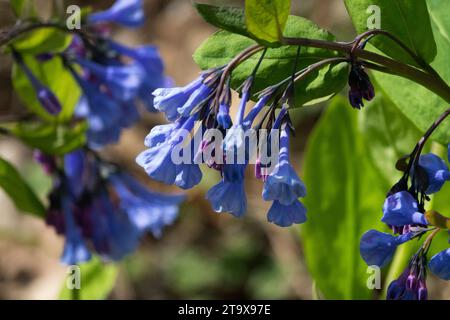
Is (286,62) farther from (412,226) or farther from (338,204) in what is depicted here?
(338,204)

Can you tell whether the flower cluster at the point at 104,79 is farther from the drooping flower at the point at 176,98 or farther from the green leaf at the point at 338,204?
the drooping flower at the point at 176,98

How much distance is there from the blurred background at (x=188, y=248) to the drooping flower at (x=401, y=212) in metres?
1.80

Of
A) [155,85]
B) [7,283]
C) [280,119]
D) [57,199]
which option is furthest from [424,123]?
[7,283]

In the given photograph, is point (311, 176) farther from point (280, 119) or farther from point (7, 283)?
point (7, 283)

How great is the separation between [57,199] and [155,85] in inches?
15.1

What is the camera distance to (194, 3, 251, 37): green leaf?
3.38 ft

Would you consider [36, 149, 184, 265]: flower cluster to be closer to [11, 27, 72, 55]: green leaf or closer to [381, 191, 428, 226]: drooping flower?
[11, 27, 72, 55]: green leaf

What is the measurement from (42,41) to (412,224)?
918 millimetres

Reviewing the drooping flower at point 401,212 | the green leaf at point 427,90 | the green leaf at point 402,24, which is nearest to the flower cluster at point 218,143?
the drooping flower at point 401,212

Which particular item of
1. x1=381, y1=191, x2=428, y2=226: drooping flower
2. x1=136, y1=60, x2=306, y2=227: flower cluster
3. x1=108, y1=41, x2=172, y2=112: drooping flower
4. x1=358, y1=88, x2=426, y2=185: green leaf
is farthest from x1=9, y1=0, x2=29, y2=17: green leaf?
x1=381, y1=191, x2=428, y2=226: drooping flower

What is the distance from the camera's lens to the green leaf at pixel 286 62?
1.13 meters

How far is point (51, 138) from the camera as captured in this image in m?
1.73

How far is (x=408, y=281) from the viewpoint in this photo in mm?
1060
